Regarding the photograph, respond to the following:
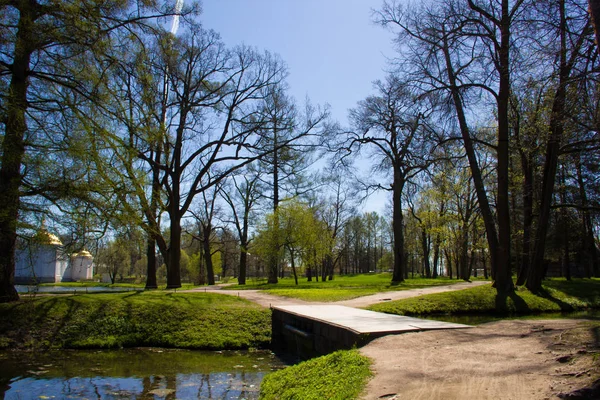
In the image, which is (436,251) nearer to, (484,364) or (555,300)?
(555,300)

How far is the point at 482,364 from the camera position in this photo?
17.2 feet

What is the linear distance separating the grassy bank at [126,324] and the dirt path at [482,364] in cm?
635

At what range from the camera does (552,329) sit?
762 centimetres

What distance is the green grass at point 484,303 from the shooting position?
47.6 ft

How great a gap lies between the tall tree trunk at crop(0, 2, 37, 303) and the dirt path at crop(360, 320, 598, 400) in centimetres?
969

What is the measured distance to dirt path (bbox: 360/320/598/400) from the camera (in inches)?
167

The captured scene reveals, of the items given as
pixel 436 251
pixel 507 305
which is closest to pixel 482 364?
pixel 507 305

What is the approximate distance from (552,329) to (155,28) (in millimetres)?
13044

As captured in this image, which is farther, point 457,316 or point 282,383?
point 457,316

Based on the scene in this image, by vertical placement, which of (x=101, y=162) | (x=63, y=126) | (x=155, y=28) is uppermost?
(x=155, y=28)

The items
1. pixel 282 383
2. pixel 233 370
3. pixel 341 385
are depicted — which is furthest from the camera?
pixel 233 370

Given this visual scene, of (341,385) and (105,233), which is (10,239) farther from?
(341,385)

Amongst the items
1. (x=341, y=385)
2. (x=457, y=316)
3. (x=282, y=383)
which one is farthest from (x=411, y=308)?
(x=341, y=385)

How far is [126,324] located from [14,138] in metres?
5.98
